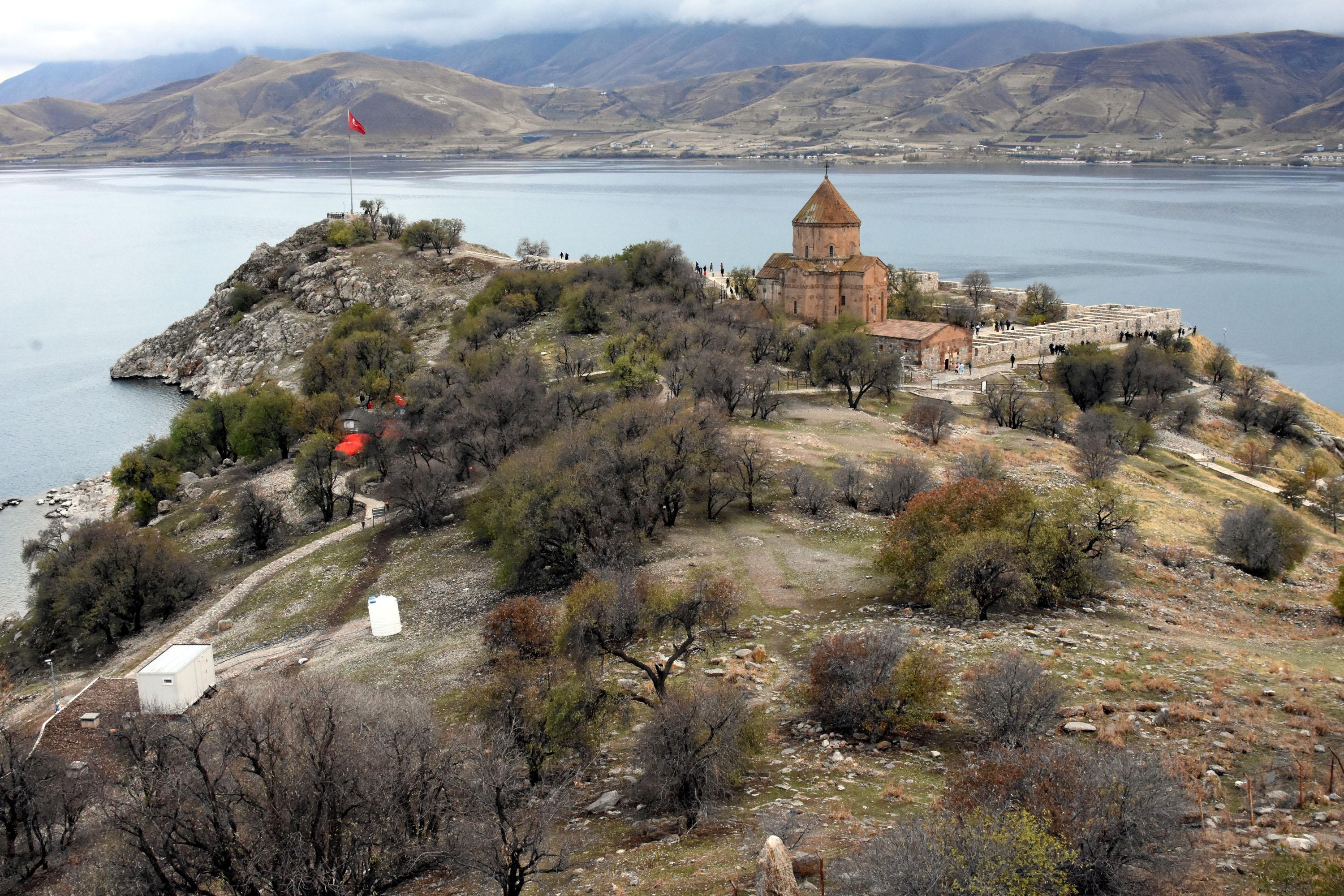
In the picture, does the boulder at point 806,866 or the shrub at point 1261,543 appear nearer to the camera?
the boulder at point 806,866

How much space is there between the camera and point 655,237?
120 m

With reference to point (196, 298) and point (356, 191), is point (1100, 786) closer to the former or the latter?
point (196, 298)

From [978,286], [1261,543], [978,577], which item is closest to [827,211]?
[978,286]

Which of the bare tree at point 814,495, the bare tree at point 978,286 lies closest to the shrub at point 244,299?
the bare tree at point 978,286

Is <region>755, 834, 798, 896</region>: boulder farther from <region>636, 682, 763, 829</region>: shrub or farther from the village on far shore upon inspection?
<region>636, 682, 763, 829</region>: shrub

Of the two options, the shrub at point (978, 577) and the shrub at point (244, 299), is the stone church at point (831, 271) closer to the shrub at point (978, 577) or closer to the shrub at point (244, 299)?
the shrub at point (978, 577)

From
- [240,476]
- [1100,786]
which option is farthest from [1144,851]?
[240,476]

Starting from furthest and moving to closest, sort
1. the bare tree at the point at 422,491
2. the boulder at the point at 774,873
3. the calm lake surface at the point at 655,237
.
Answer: the calm lake surface at the point at 655,237, the bare tree at the point at 422,491, the boulder at the point at 774,873

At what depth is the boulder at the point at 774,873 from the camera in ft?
→ 32.9

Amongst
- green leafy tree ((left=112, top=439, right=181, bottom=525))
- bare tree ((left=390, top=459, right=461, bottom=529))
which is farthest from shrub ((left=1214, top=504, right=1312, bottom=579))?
green leafy tree ((left=112, top=439, right=181, bottom=525))

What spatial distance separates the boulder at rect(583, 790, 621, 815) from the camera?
14.5m

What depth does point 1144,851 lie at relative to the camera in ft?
35.1

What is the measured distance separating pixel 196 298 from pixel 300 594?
261ft

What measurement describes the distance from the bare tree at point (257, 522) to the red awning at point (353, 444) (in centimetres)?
490
